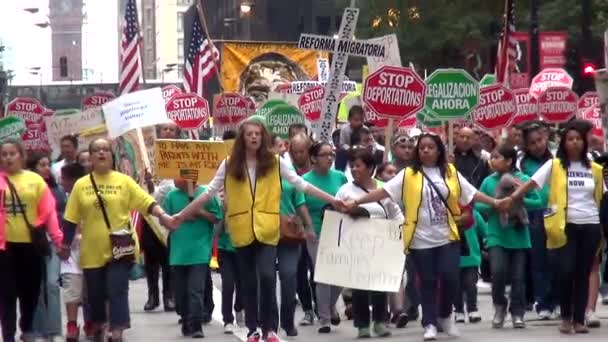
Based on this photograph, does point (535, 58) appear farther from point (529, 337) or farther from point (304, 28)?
point (304, 28)

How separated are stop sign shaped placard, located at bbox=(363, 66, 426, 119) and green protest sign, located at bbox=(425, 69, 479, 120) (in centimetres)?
158

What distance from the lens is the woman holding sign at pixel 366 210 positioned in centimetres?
1396

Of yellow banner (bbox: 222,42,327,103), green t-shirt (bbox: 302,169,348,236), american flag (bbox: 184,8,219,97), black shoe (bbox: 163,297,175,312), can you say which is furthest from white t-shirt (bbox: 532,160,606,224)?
yellow banner (bbox: 222,42,327,103)

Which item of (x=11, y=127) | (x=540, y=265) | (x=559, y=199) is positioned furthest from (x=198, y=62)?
(x=559, y=199)

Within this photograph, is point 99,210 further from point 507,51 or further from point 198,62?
point 198,62

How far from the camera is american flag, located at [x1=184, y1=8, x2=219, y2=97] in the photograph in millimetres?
33094

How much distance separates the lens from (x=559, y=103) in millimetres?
25469

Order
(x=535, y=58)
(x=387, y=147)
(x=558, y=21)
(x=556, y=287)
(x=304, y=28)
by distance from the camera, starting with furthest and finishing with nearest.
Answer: (x=304, y=28) < (x=558, y=21) < (x=535, y=58) < (x=387, y=147) < (x=556, y=287)

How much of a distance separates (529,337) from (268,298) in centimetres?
220

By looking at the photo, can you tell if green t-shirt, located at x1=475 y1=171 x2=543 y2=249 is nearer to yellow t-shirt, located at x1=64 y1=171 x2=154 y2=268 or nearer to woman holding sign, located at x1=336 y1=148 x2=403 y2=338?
woman holding sign, located at x1=336 y1=148 x2=403 y2=338

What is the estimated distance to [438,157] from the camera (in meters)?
13.5

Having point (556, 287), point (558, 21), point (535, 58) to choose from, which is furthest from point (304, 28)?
point (556, 287)

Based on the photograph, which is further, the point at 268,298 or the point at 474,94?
the point at 474,94

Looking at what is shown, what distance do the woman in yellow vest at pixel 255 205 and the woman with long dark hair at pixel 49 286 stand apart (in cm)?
158
